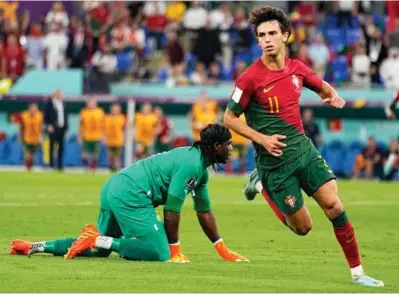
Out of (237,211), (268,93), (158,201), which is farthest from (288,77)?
(237,211)

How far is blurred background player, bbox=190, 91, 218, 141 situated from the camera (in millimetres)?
32875

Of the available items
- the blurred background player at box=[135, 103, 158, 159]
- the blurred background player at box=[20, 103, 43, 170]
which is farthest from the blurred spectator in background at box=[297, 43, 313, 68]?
the blurred background player at box=[20, 103, 43, 170]

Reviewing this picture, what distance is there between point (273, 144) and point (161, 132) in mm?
22885

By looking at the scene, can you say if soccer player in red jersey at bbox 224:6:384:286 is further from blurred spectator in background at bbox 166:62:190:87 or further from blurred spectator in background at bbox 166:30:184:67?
blurred spectator in background at bbox 166:30:184:67

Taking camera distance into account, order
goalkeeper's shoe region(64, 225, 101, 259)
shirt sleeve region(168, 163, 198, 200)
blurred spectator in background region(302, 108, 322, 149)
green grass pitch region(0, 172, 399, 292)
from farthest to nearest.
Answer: blurred spectator in background region(302, 108, 322, 149), goalkeeper's shoe region(64, 225, 101, 259), shirt sleeve region(168, 163, 198, 200), green grass pitch region(0, 172, 399, 292)

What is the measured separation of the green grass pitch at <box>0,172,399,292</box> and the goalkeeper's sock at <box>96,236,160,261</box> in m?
0.15

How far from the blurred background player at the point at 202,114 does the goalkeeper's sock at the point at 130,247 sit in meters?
20.4

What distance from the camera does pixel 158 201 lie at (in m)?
12.4

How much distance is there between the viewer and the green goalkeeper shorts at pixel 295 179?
11.2m

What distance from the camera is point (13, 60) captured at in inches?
1431

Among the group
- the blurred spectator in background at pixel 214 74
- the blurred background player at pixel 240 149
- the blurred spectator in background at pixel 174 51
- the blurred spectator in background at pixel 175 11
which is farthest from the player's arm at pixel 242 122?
the blurred spectator in background at pixel 175 11

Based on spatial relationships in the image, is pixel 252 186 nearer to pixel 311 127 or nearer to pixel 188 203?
pixel 188 203

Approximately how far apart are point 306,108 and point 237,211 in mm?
13422

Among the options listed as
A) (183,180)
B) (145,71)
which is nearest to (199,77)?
(145,71)
